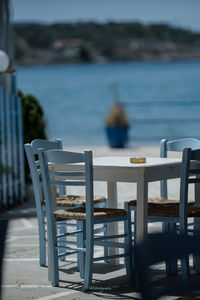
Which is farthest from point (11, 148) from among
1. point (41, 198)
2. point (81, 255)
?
point (81, 255)

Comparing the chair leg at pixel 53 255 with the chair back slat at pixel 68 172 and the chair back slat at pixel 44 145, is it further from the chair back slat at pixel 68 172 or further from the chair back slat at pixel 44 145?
the chair back slat at pixel 44 145

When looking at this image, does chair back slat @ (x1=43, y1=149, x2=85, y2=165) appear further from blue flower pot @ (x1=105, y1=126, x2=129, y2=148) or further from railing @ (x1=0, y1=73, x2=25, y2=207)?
blue flower pot @ (x1=105, y1=126, x2=129, y2=148)

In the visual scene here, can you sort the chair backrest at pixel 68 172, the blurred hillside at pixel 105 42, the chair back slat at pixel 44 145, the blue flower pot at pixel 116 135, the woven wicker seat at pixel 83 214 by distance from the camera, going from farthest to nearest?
the blurred hillside at pixel 105 42, the blue flower pot at pixel 116 135, the chair back slat at pixel 44 145, the woven wicker seat at pixel 83 214, the chair backrest at pixel 68 172

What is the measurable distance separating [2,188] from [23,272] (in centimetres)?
323

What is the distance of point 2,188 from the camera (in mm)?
8656

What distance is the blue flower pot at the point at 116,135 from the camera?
615 inches

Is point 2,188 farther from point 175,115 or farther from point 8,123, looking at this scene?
point 175,115

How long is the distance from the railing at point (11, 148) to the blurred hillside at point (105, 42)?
48190 mm

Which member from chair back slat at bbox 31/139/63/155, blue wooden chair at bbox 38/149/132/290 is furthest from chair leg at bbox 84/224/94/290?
chair back slat at bbox 31/139/63/155

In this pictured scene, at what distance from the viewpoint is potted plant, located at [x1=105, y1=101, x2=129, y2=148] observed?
1565 cm

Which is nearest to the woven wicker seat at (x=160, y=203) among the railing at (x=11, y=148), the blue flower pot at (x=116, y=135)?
the railing at (x=11, y=148)

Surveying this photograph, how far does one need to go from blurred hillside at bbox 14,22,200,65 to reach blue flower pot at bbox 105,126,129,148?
4148cm

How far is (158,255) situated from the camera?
2289 mm

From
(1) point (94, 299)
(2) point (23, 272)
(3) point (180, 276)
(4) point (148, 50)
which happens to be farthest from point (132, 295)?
(4) point (148, 50)
